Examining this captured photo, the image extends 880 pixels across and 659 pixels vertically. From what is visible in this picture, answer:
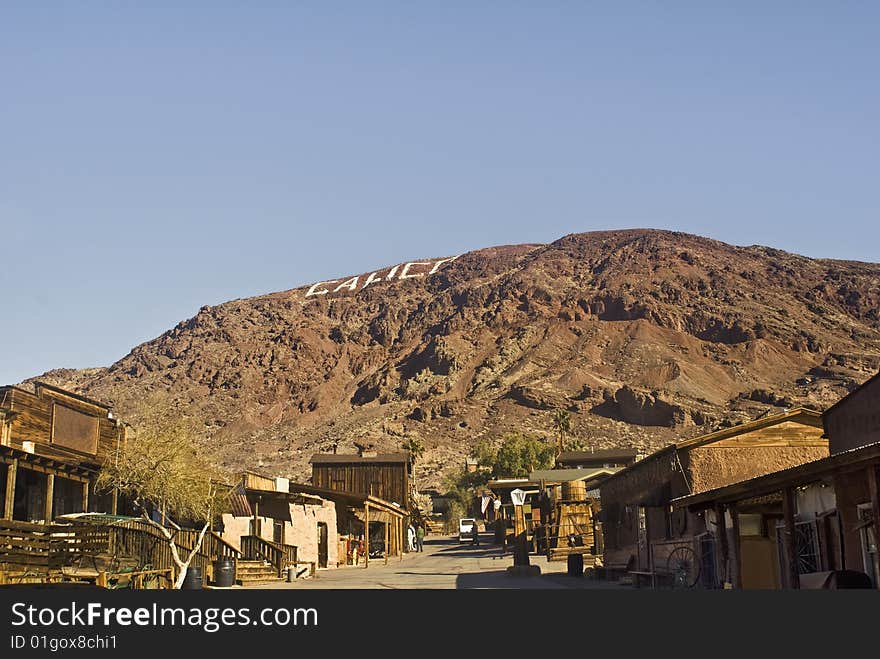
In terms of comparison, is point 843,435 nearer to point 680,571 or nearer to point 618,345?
point 680,571

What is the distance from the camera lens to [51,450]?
31.9 metres

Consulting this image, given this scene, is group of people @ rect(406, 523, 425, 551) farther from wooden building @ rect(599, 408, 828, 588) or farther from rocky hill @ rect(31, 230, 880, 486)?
rocky hill @ rect(31, 230, 880, 486)

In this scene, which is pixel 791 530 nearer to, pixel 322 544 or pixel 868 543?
pixel 868 543

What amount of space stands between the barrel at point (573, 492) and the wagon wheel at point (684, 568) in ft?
53.4

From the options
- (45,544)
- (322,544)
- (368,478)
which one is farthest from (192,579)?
(368,478)

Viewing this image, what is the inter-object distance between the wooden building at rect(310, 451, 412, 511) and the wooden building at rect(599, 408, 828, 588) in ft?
135

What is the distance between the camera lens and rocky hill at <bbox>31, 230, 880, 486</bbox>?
12862 centimetres

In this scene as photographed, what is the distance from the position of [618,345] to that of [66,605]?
154m

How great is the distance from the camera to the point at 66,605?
29.7 ft

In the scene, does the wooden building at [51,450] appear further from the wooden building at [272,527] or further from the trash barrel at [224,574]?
the trash barrel at [224,574]

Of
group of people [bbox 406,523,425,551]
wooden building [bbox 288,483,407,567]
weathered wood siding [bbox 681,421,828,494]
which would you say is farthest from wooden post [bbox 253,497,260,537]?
group of people [bbox 406,523,425,551]

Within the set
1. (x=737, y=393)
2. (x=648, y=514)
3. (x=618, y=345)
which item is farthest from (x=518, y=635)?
(x=618, y=345)

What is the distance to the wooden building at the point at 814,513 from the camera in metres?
14.8

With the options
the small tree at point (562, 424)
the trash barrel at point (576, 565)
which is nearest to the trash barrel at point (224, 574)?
the trash barrel at point (576, 565)
